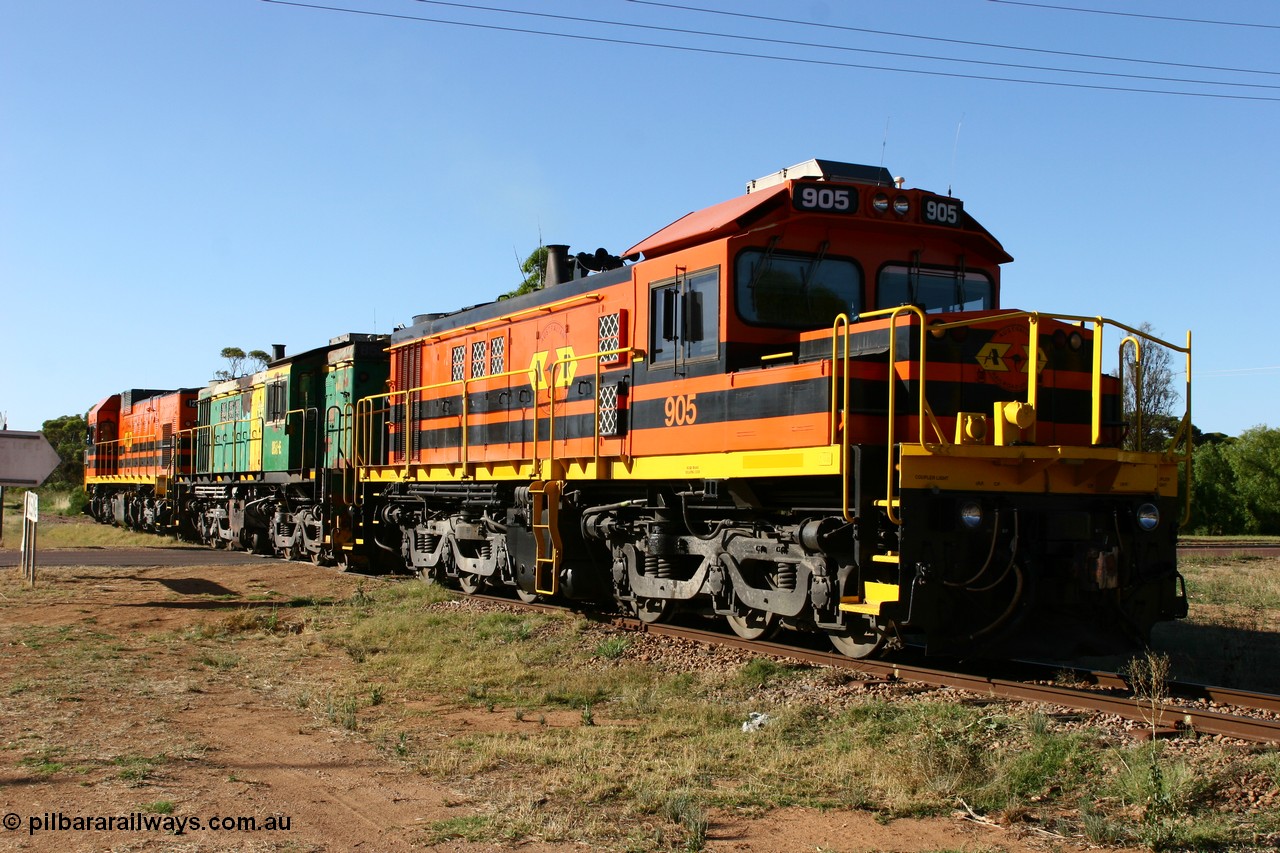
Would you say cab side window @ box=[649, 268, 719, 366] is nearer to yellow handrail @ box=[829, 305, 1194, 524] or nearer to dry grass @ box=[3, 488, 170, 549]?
yellow handrail @ box=[829, 305, 1194, 524]

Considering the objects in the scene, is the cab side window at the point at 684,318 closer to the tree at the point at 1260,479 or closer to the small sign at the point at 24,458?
the small sign at the point at 24,458

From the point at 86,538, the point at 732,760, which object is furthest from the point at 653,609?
the point at 86,538

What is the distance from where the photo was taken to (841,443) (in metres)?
9.00

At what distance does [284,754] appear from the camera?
7.18 meters

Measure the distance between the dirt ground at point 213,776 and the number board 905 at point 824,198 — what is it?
5238 mm

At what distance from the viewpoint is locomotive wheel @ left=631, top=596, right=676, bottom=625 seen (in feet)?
39.8

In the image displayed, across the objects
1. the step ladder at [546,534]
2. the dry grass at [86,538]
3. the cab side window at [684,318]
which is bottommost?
the dry grass at [86,538]

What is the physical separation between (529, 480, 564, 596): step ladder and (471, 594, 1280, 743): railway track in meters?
2.71

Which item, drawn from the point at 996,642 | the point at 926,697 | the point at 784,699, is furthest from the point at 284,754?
the point at 996,642

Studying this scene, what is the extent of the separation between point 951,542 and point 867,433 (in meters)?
1.10

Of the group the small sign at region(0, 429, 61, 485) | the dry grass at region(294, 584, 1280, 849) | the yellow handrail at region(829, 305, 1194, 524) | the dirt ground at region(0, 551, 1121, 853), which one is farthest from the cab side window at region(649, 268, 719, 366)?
the small sign at region(0, 429, 61, 485)

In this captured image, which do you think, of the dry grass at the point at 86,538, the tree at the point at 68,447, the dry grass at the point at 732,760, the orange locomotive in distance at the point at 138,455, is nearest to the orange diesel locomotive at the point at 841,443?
the dry grass at the point at 732,760

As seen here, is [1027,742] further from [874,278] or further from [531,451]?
[531,451]

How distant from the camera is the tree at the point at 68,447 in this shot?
74312 mm
